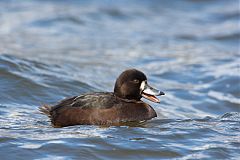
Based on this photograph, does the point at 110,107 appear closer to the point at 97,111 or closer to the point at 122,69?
the point at 97,111

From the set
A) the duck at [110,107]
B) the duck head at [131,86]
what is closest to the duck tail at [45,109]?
the duck at [110,107]

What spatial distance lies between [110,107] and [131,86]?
49 cm

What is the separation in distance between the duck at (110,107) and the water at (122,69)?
16 cm

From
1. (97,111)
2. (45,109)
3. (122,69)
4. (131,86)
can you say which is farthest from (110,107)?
(122,69)

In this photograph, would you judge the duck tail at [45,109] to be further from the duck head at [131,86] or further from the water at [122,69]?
the duck head at [131,86]

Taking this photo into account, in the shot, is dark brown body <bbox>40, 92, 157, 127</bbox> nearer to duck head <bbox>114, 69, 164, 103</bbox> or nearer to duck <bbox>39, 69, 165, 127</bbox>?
duck <bbox>39, 69, 165, 127</bbox>

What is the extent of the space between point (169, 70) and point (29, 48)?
3.61 metres

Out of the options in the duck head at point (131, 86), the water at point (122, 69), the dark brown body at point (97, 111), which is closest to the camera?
the water at point (122, 69)

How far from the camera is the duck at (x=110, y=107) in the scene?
9289 millimetres

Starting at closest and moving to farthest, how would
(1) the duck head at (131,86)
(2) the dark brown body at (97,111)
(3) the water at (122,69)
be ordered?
(3) the water at (122,69) < (2) the dark brown body at (97,111) < (1) the duck head at (131,86)

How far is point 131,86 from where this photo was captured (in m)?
9.69

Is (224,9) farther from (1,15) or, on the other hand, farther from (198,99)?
(198,99)

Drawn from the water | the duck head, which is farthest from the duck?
the water

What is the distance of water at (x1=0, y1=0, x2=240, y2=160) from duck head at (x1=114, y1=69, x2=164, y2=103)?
17.1 inches
